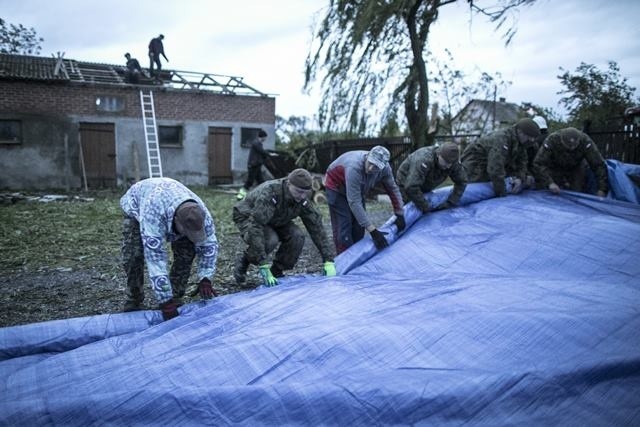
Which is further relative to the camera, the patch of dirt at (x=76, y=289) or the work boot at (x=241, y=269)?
the work boot at (x=241, y=269)

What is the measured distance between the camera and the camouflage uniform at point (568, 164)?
420 centimetres

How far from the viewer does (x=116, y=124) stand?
13289 millimetres

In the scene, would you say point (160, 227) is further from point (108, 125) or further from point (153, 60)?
point (153, 60)

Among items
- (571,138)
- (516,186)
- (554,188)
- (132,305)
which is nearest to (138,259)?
(132,305)

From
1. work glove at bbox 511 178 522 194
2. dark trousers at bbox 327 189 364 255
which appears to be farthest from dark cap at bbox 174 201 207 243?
work glove at bbox 511 178 522 194

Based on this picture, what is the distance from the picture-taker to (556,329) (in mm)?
1886

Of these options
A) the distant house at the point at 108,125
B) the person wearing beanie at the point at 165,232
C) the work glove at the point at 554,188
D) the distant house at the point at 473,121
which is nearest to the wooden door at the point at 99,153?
the distant house at the point at 108,125

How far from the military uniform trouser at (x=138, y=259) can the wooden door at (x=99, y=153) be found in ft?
36.8

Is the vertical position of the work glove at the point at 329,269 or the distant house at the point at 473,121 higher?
the distant house at the point at 473,121

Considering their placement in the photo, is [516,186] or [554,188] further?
[516,186]

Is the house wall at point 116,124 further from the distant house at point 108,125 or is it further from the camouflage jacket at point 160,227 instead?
the camouflage jacket at point 160,227

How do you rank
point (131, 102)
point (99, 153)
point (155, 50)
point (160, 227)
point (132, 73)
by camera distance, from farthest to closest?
point (155, 50)
point (132, 73)
point (131, 102)
point (99, 153)
point (160, 227)

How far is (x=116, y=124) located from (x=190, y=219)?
40.3ft

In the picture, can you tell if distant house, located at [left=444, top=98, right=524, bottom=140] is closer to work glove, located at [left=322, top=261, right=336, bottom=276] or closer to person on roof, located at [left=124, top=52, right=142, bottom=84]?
person on roof, located at [left=124, top=52, right=142, bottom=84]
